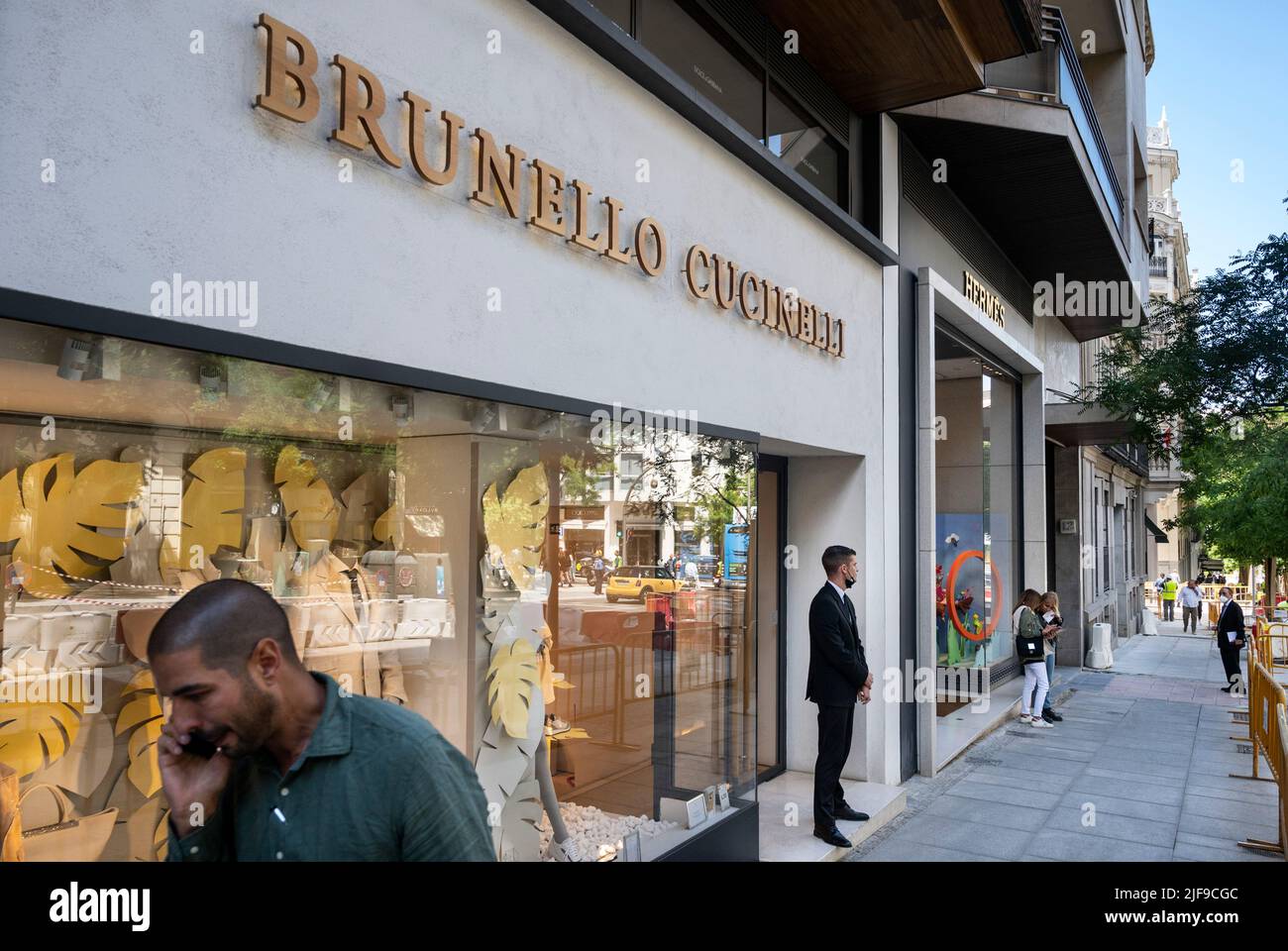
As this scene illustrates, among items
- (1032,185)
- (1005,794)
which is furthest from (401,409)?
(1032,185)

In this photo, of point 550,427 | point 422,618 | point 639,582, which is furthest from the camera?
point 639,582

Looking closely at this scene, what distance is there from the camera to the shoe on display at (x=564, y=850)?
489 cm

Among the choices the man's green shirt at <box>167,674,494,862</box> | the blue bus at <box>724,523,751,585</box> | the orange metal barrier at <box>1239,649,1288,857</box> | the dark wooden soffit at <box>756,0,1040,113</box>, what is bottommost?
the orange metal barrier at <box>1239,649,1288,857</box>

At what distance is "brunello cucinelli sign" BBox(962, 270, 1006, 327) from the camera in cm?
1220

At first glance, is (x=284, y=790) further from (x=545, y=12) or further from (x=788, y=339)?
(x=788, y=339)

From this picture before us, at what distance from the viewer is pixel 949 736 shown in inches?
430

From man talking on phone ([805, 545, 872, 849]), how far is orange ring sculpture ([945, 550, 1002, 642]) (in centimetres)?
740

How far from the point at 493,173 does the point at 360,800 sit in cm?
322

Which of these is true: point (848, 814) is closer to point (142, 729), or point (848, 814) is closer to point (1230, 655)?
point (142, 729)

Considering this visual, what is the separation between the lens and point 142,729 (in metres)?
3.67

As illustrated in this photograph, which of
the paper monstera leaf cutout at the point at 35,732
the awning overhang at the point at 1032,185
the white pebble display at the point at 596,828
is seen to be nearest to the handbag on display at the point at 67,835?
the paper monstera leaf cutout at the point at 35,732

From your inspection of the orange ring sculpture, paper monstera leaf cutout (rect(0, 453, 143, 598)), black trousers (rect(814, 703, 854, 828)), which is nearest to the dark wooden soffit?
black trousers (rect(814, 703, 854, 828))

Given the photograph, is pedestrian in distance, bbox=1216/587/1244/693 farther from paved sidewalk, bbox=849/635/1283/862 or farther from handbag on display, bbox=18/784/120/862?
handbag on display, bbox=18/784/120/862

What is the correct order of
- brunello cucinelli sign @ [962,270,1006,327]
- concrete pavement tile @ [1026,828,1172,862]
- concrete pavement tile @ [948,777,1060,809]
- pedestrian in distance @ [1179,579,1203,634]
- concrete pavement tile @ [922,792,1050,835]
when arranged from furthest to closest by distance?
pedestrian in distance @ [1179,579,1203,634]
brunello cucinelli sign @ [962,270,1006,327]
concrete pavement tile @ [948,777,1060,809]
concrete pavement tile @ [922,792,1050,835]
concrete pavement tile @ [1026,828,1172,862]
